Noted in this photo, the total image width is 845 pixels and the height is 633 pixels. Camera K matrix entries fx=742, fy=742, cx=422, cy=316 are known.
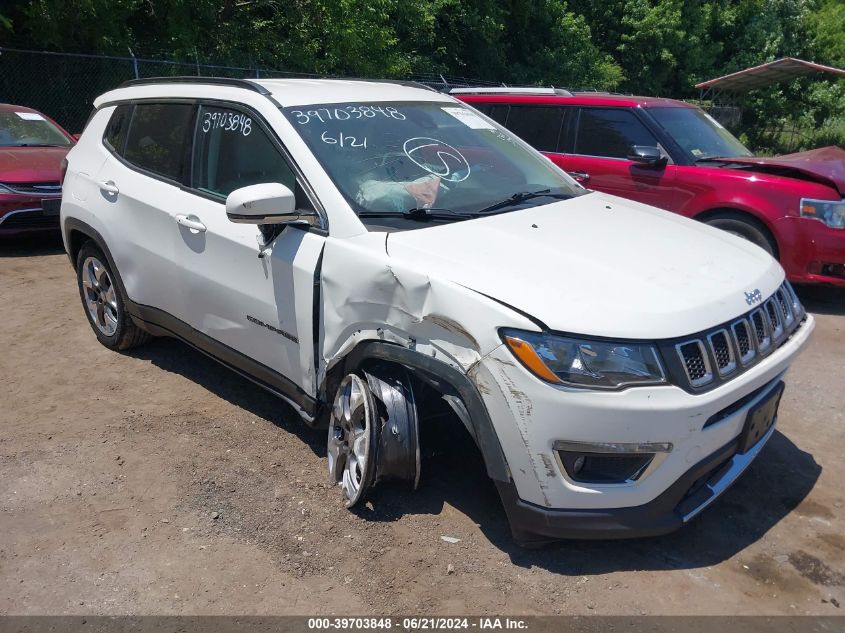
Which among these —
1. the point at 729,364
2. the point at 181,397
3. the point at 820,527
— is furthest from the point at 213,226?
the point at 820,527

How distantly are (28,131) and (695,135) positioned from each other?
762 cm

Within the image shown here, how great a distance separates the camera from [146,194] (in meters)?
4.34

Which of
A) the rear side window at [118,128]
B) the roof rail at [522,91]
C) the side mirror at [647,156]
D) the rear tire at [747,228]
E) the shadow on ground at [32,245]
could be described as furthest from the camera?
the shadow on ground at [32,245]

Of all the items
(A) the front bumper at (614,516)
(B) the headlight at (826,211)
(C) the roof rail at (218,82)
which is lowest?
(A) the front bumper at (614,516)

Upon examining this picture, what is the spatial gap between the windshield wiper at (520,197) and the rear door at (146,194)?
1690mm

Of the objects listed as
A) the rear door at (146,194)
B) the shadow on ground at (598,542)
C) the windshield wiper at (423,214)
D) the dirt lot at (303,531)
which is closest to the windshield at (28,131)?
the rear door at (146,194)

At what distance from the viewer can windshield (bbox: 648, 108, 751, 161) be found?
22.9ft

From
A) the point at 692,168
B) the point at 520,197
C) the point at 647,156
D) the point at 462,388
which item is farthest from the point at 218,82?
the point at 692,168

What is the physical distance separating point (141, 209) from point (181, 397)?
1.16 metres

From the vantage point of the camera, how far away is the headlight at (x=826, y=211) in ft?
20.0

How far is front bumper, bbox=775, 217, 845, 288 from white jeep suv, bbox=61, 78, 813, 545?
284 centimetres

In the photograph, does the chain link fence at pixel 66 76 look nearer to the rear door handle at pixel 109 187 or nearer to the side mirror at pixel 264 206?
the rear door handle at pixel 109 187

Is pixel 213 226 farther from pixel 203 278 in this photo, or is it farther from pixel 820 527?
pixel 820 527

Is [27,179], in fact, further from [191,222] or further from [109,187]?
[191,222]
